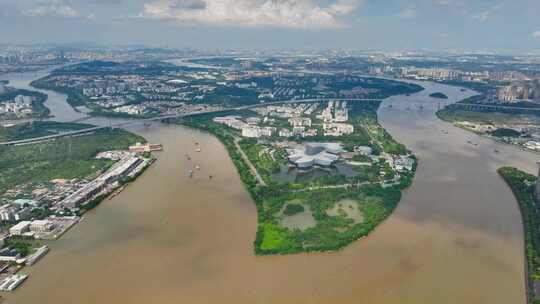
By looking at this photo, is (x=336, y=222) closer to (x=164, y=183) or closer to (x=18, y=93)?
(x=164, y=183)

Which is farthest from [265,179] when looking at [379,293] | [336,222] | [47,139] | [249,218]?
[47,139]

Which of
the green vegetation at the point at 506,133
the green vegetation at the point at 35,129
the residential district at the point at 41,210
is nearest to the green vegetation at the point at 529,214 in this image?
the green vegetation at the point at 506,133

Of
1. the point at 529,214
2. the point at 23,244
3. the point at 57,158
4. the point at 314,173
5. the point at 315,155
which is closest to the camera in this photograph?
the point at 23,244

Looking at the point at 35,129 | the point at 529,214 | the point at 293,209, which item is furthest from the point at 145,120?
the point at 529,214

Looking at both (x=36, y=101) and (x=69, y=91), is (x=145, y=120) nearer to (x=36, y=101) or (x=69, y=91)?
(x=36, y=101)

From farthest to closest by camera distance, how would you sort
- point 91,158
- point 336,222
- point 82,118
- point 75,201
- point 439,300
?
point 82,118 < point 91,158 < point 75,201 < point 336,222 < point 439,300

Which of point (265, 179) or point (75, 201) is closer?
point (75, 201)

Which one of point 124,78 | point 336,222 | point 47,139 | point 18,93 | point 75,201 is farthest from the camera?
point 124,78
